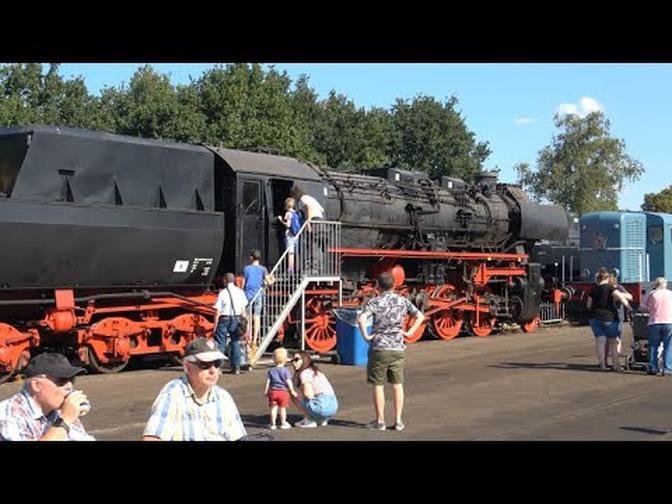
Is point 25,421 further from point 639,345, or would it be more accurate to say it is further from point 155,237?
point 639,345

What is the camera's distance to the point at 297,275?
53.9 feet

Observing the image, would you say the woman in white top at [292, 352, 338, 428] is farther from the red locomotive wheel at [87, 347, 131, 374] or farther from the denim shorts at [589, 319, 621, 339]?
the denim shorts at [589, 319, 621, 339]

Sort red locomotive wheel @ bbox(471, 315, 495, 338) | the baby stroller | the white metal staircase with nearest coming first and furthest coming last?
the baby stroller < the white metal staircase < red locomotive wheel @ bbox(471, 315, 495, 338)

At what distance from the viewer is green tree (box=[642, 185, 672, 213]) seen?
71938 mm

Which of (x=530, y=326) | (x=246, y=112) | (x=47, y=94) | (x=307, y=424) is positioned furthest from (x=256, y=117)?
(x=307, y=424)

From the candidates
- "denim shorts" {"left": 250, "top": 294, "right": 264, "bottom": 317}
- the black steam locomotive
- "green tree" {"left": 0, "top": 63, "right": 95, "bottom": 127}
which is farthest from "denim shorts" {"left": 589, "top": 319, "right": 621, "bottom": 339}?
"green tree" {"left": 0, "top": 63, "right": 95, "bottom": 127}

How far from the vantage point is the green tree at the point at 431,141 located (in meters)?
55.6

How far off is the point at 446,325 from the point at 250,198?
6964mm

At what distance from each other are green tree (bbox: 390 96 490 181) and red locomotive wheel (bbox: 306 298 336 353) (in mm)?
38438

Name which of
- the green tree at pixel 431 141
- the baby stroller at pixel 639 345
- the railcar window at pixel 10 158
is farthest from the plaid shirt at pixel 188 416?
the green tree at pixel 431 141

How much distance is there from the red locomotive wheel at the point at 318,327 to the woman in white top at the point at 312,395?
7.36 metres

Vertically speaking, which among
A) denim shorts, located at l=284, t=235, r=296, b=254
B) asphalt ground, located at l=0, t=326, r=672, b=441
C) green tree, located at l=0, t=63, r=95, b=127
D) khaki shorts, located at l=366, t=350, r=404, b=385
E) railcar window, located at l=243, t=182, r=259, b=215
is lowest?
asphalt ground, located at l=0, t=326, r=672, b=441
